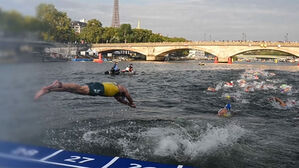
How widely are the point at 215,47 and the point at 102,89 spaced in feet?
251

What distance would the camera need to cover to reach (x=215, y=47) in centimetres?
7981

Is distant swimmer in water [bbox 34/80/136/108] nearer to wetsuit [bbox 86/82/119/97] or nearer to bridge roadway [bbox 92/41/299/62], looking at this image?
wetsuit [bbox 86/82/119/97]

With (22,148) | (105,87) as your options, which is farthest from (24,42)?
(22,148)

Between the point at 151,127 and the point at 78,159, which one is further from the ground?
the point at 78,159

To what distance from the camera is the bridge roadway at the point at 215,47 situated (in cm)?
6900

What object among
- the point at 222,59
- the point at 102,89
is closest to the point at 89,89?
the point at 102,89

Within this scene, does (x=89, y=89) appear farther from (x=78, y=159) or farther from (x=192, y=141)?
(x=192, y=141)

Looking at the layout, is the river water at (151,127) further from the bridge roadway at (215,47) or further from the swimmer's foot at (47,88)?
the bridge roadway at (215,47)

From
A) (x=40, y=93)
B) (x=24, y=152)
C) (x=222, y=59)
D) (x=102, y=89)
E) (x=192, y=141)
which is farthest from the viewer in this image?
(x=222, y=59)

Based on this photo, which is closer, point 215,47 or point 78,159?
point 78,159

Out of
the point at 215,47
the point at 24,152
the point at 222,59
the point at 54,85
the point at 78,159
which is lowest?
the point at 78,159

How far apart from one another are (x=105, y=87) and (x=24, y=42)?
1.80 meters

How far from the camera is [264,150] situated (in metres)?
9.90

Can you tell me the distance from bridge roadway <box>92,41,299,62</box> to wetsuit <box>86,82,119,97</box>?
225 feet
